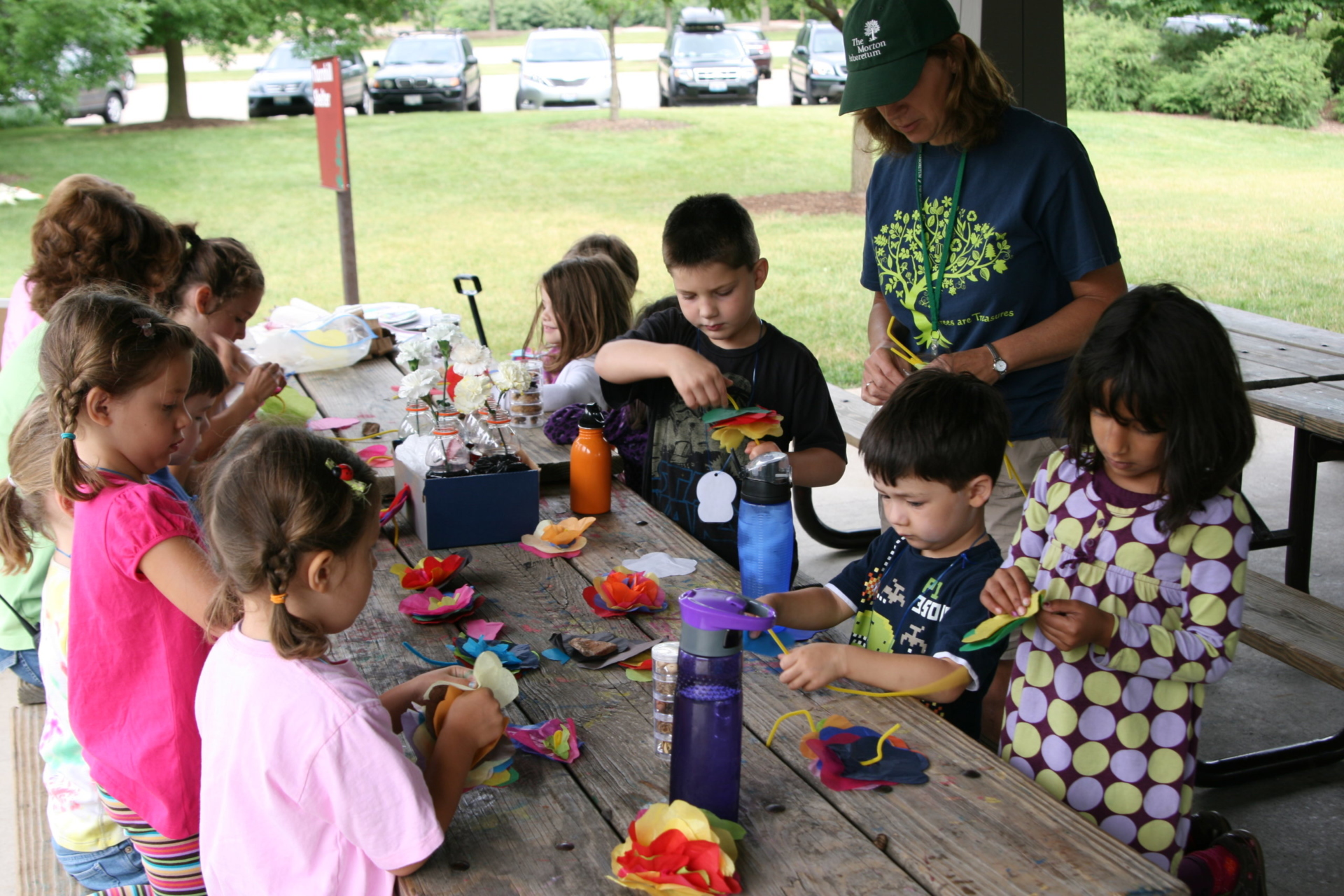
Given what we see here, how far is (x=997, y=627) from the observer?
1.71m

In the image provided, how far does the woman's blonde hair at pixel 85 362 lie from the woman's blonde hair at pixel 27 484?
0.06 m

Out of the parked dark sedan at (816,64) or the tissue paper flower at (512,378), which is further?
the parked dark sedan at (816,64)

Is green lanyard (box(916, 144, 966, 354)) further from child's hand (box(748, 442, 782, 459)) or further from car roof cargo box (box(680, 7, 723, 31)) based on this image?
car roof cargo box (box(680, 7, 723, 31))

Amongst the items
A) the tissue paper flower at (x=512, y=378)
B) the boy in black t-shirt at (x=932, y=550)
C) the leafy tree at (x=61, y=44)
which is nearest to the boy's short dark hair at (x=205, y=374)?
the tissue paper flower at (x=512, y=378)

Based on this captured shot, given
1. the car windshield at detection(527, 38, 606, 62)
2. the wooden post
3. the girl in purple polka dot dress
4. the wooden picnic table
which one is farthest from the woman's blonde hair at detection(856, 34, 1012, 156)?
the car windshield at detection(527, 38, 606, 62)

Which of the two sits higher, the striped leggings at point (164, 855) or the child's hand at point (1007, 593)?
the child's hand at point (1007, 593)

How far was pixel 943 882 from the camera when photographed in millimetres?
1411

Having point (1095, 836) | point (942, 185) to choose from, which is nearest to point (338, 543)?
point (1095, 836)

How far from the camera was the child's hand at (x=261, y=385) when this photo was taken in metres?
3.29

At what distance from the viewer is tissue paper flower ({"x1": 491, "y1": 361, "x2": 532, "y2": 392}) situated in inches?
113

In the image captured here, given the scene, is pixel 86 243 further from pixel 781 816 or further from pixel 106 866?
pixel 781 816

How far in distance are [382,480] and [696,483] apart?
2.75ft

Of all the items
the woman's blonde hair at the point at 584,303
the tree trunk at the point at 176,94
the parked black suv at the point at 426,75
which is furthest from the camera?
the parked black suv at the point at 426,75

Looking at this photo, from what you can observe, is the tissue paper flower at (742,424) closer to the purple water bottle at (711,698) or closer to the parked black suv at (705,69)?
the purple water bottle at (711,698)
